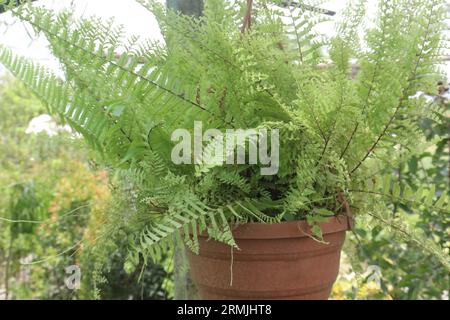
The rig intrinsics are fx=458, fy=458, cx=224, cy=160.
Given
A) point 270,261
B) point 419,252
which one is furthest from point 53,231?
point 270,261

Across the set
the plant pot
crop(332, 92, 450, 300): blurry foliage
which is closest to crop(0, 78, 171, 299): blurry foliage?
crop(332, 92, 450, 300): blurry foliage

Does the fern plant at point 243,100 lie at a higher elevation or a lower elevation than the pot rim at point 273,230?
higher

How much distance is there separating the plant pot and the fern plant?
0.02m

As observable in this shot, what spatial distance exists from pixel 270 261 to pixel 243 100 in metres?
0.17

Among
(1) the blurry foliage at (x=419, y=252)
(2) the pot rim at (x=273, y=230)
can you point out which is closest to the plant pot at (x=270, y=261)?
(2) the pot rim at (x=273, y=230)

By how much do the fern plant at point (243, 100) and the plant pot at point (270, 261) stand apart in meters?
0.02

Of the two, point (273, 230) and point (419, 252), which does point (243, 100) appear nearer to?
point (273, 230)

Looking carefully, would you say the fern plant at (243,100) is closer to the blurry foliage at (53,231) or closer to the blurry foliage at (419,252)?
the blurry foliage at (419,252)

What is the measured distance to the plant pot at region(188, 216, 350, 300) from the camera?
1.52 feet

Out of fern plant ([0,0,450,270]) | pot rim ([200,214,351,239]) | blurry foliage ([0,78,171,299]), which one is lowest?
blurry foliage ([0,78,171,299])

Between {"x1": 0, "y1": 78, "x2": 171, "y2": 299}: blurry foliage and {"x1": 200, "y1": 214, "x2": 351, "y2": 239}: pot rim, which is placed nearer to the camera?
{"x1": 200, "y1": 214, "x2": 351, "y2": 239}: pot rim

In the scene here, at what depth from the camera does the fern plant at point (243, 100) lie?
16.9 inches

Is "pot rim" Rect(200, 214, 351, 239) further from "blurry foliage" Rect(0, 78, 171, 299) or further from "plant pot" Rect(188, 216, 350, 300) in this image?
"blurry foliage" Rect(0, 78, 171, 299)
